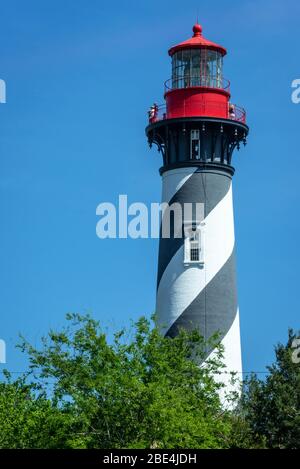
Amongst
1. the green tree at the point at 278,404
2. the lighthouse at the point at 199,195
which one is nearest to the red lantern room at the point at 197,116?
the lighthouse at the point at 199,195

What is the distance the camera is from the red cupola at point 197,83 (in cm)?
6956

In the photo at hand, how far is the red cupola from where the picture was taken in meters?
69.6

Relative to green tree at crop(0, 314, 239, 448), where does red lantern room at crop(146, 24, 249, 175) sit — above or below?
above

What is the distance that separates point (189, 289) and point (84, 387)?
43.7 feet

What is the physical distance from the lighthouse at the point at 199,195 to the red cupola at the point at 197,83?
0.12 ft

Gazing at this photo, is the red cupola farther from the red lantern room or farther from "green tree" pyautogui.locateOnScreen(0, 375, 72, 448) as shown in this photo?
"green tree" pyautogui.locateOnScreen(0, 375, 72, 448)

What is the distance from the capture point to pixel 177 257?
68.8 meters

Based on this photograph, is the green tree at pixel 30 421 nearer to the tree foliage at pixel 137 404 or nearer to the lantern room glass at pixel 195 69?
the tree foliage at pixel 137 404

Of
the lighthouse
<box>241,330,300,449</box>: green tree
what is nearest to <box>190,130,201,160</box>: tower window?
the lighthouse

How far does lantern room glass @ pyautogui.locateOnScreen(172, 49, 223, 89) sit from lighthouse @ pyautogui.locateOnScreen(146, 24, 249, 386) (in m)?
0.04

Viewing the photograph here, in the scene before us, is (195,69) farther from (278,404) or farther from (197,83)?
(278,404)

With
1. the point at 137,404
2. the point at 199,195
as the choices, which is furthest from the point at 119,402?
the point at 199,195

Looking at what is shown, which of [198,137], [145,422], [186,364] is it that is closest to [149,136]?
[198,137]

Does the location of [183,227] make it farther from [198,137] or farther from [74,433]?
[74,433]
